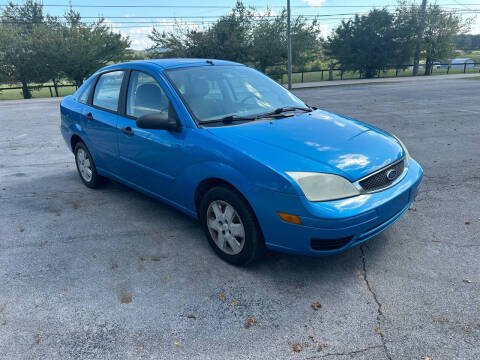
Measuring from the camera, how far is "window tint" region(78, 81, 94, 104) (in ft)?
16.8

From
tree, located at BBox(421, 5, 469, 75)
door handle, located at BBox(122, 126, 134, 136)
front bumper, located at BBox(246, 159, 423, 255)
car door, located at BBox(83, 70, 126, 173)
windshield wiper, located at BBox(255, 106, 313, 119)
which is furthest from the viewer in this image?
tree, located at BBox(421, 5, 469, 75)

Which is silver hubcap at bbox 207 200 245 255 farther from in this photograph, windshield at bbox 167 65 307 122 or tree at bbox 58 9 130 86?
tree at bbox 58 9 130 86

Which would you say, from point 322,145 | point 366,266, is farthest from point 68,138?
point 366,266

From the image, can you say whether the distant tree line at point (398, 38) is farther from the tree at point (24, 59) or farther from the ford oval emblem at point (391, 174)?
the ford oval emblem at point (391, 174)

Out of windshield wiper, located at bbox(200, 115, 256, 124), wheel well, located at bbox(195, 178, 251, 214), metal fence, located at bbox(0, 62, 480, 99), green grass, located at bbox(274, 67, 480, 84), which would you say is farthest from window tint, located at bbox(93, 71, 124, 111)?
green grass, located at bbox(274, 67, 480, 84)

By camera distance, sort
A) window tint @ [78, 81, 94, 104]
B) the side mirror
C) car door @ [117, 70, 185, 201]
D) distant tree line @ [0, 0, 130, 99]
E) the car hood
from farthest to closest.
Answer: distant tree line @ [0, 0, 130, 99] → window tint @ [78, 81, 94, 104] → car door @ [117, 70, 185, 201] → the side mirror → the car hood

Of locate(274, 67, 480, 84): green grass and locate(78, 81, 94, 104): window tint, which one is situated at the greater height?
locate(78, 81, 94, 104): window tint

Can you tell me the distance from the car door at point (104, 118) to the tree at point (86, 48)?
34320 mm

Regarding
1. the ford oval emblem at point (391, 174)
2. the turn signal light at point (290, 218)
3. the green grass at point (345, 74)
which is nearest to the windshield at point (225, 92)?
the turn signal light at point (290, 218)

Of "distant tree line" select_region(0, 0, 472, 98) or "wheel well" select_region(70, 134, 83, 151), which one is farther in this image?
"distant tree line" select_region(0, 0, 472, 98)

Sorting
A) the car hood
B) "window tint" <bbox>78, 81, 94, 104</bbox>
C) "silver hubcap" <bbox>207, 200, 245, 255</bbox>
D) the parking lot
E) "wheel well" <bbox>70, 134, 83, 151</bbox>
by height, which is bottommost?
the parking lot

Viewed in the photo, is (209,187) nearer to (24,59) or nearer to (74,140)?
(74,140)

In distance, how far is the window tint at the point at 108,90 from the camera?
14.7ft

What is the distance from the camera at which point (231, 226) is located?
320cm
